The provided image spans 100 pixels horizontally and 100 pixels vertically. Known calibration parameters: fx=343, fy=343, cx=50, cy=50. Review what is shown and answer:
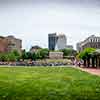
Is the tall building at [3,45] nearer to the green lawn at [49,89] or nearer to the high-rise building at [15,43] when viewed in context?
the high-rise building at [15,43]

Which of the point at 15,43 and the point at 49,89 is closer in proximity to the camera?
the point at 49,89

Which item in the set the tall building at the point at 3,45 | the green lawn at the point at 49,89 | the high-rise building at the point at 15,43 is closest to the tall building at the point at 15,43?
the high-rise building at the point at 15,43

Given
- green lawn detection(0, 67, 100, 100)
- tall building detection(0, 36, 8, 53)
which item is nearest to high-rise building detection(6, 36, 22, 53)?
tall building detection(0, 36, 8, 53)

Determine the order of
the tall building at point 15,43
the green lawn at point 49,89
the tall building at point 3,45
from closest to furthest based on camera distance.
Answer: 1. the green lawn at point 49,89
2. the tall building at point 3,45
3. the tall building at point 15,43

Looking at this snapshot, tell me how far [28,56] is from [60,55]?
30272 millimetres

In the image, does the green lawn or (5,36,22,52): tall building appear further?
(5,36,22,52): tall building

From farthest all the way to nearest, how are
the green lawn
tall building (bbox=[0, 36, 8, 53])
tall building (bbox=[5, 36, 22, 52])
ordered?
1. tall building (bbox=[5, 36, 22, 52])
2. tall building (bbox=[0, 36, 8, 53])
3. the green lawn

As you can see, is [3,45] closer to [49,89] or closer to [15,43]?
[15,43]

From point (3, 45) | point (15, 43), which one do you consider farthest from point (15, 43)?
point (3, 45)

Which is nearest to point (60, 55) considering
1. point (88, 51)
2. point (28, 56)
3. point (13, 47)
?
point (13, 47)

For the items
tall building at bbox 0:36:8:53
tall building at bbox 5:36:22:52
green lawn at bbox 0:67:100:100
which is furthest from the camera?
tall building at bbox 5:36:22:52

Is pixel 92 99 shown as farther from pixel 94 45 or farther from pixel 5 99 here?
pixel 94 45

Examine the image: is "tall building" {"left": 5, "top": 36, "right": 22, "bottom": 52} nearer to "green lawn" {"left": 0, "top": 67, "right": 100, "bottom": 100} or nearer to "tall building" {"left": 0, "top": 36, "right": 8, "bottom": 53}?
"tall building" {"left": 0, "top": 36, "right": 8, "bottom": 53}

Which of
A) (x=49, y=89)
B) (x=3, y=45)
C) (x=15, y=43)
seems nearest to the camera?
(x=49, y=89)
